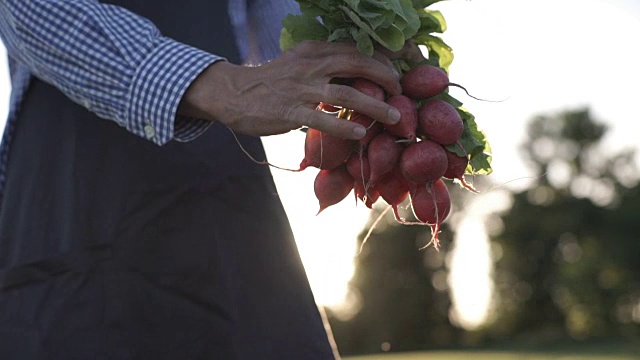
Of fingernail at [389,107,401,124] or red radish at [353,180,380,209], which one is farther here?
red radish at [353,180,380,209]

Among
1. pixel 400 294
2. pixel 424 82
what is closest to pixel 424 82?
pixel 424 82

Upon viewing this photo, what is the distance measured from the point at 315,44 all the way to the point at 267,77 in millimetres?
125

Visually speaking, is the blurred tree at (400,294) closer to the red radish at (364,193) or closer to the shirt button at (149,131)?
the red radish at (364,193)

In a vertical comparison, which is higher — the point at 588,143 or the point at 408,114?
the point at 408,114

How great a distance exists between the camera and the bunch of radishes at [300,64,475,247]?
2.07m

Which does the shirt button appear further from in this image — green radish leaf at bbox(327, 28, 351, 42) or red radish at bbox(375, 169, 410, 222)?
red radish at bbox(375, 169, 410, 222)

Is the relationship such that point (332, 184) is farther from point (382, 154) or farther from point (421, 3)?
point (421, 3)

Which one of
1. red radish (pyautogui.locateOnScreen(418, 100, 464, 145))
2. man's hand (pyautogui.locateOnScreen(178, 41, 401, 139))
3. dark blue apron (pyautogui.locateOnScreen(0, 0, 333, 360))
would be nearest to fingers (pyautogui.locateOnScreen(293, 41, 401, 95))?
man's hand (pyautogui.locateOnScreen(178, 41, 401, 139))

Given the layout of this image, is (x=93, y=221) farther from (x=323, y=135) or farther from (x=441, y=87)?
(x=441, y=87)

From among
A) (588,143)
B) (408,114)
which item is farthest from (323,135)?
(588,143)

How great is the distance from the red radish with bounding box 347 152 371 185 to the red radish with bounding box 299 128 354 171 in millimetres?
19

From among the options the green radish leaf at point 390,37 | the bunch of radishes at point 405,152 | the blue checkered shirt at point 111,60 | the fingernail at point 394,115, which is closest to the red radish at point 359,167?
the bunch of radishes at point 405,152

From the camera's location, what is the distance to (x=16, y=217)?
7.77 feet

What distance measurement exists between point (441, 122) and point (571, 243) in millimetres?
55982
